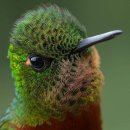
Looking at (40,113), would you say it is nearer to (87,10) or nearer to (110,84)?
(110,84)

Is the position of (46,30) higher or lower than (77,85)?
higher

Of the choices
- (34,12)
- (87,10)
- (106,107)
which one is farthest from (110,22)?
(34,12)

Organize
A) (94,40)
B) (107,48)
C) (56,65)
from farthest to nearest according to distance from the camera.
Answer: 1. (107,48)
2. (56,65)
3. (94,40)

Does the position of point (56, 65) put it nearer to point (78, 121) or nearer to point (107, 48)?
point (78, 121)

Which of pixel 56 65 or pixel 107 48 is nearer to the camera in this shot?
pixel 56 65

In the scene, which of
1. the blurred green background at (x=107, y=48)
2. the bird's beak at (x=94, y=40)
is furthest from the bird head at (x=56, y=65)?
the blurred green background at (x=107, y=48)

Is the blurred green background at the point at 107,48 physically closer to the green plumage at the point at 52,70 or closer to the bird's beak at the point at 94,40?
the green plumage at the point at 52,70

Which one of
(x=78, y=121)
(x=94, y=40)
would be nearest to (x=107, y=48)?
(x=78, y=121)
